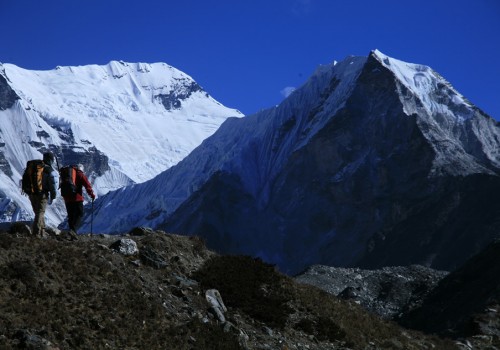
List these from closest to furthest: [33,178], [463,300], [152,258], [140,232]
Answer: [33,178]
[152,258]
[140,232]
[463,300]

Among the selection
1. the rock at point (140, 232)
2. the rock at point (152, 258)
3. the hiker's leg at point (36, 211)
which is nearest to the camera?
the hiker's leg at point (36, 211)

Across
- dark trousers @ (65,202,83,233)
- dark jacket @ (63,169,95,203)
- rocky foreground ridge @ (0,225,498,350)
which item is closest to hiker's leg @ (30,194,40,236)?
rocky foreground ridge @ (0,225,498,350)

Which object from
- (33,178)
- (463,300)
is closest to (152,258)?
(33,178)

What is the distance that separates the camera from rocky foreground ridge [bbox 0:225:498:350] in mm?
17703

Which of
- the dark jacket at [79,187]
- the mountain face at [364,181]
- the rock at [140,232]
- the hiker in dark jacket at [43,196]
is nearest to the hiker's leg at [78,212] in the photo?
the dark jacket at [79,187]

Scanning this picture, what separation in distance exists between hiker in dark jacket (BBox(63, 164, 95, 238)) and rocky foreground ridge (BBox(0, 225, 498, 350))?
19.4 inches

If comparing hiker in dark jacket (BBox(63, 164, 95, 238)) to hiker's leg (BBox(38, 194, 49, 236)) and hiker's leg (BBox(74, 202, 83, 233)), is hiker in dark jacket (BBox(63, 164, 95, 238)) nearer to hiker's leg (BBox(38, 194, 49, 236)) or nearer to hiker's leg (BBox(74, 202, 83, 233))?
hiker's leg (BBox(74, 202, 83, 233))

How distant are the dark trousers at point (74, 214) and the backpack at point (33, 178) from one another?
1606mm

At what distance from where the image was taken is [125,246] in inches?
910

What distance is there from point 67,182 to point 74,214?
40.5 inches

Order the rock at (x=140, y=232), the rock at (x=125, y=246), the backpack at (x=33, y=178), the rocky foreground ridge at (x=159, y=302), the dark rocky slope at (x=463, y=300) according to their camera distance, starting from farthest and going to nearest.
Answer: the dark rocky slope at (x=463, y=300)
the rock at (x=140, y=232)
the rock at (x=125, y=246)
the backpack at (x=33, y=178)
the rocky foreground ridge at (x=159, y=302)

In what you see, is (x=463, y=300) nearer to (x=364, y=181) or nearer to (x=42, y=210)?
(x=42, y=210)

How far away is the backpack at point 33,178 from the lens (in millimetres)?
21422

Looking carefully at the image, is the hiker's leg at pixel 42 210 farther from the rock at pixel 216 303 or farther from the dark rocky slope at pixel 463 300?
the dark rocky slope at pixel 463 300
